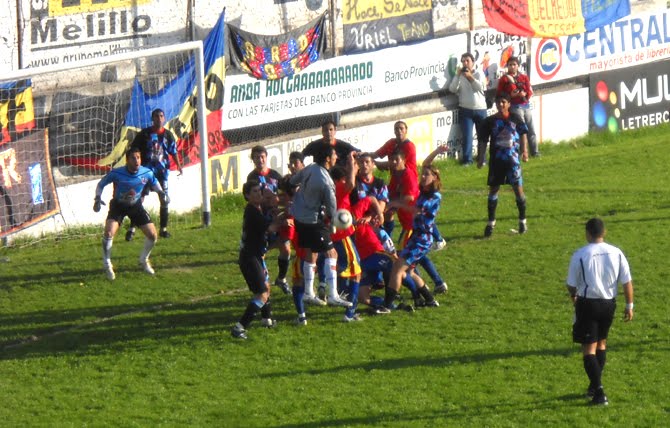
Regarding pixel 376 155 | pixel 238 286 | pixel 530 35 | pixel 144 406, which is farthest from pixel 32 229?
pixel 530 35

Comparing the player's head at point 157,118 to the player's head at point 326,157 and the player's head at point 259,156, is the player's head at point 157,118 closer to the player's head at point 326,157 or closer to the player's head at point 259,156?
the player's head at point 259,156

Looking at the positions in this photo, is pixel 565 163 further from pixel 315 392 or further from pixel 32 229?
pixel 315 392

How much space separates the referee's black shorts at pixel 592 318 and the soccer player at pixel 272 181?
17.3 ft

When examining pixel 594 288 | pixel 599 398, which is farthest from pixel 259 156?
pixel 599 398

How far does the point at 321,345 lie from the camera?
1474 centimetres

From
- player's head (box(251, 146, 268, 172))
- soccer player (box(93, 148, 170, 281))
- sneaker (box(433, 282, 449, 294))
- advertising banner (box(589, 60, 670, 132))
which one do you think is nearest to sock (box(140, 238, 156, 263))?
soccer player (box(93, 148, 170, 281))

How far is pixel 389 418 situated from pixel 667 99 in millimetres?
21026

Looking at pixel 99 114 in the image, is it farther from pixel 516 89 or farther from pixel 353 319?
pixel 516 89

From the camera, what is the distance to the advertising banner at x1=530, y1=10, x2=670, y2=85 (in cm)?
2909

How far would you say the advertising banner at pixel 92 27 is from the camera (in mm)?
20531

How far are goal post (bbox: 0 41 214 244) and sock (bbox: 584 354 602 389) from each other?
9885 mm

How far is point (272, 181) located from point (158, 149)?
392 centimetres

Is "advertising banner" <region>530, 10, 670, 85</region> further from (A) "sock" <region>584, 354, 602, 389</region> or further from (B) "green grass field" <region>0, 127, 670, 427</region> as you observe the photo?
(A) "sock" <region>584, 354, 602, 389</region>

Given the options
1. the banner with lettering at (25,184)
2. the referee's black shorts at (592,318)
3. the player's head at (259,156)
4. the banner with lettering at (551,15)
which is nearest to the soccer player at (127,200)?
the player's head at (259,156)
